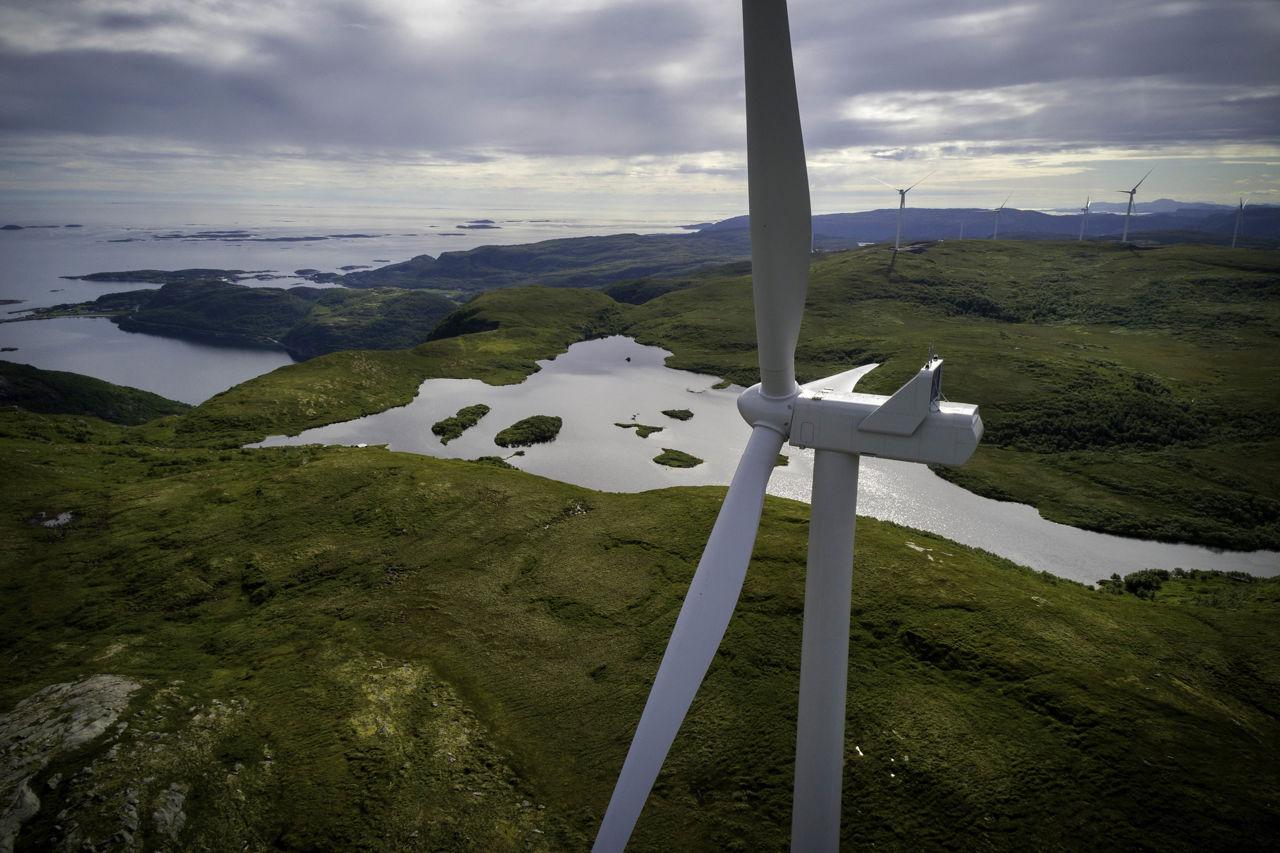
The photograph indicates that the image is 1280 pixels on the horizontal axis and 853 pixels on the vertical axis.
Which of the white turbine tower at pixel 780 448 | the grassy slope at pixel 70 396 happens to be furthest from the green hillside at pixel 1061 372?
the white turbine tower at pixel 780 448

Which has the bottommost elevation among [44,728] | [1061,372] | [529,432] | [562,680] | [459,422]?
[562,680]

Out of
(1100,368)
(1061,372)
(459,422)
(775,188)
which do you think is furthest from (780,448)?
(1100,368)

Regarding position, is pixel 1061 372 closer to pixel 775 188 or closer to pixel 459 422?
pixel 459 422

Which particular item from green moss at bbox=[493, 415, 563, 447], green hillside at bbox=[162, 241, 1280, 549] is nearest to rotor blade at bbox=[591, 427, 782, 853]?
green hillside at bbox=[162, 241, 1280, 549]

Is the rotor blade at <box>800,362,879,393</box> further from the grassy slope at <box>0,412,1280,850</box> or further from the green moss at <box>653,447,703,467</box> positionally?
the green moss at <box>653,447,703,467</box>

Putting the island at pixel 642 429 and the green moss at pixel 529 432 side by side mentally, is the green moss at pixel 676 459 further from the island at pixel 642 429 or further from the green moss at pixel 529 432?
the green moss at pixel 529 432

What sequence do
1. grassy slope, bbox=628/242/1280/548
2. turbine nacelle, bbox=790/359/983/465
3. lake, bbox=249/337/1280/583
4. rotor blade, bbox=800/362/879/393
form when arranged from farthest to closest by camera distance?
1. grassy slope, bbox=628/242/1280/548
2. lake, bbox=249/337/1280/583
3. rotor blade, bbox=800/362/879/393
4. turbine nacelle, bbox=790/359/983/465
